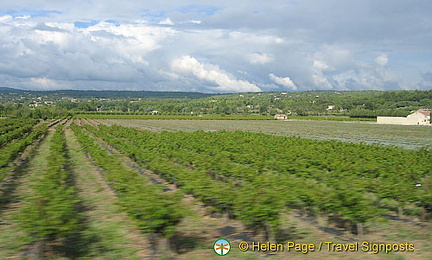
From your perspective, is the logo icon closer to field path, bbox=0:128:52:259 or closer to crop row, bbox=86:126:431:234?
crop row, bbox=86:126:431:234

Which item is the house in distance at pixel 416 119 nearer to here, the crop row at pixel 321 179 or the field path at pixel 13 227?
the crop row at pixel 321 179

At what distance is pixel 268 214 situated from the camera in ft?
24.7

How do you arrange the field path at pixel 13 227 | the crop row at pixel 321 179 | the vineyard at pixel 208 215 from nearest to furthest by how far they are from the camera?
1. the vineyard at pixel 208 215
2. the field path at pixel 13 227
3. the crop row at pixel 321 179

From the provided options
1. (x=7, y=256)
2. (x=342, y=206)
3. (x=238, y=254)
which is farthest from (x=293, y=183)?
(x=7, y=256)

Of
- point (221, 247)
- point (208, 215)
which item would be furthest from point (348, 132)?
point (221, 247)

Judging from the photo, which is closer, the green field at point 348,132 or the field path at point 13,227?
the field path at point 13,227

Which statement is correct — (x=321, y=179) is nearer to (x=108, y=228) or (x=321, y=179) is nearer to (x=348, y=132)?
Answer: (x=108, y=228)

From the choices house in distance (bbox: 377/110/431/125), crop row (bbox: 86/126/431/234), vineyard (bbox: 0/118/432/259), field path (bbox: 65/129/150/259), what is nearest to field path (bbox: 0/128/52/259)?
vineyard (bbox: 0/118/432/259)

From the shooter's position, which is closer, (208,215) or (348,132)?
(208,215)

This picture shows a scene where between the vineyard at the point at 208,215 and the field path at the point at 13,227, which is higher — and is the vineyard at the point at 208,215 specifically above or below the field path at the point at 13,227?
above

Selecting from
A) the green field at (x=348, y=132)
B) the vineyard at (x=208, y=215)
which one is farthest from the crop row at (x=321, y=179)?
the green field at (x=348, y=132)

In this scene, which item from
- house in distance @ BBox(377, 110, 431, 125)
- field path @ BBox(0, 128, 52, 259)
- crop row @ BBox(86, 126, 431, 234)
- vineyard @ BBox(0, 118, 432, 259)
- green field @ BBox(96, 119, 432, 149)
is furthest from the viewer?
house in distance @ BBox(377, 110, 431, 125)

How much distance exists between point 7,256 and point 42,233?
126 cm

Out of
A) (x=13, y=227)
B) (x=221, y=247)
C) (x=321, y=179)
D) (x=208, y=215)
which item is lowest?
(x=13, y=227)
